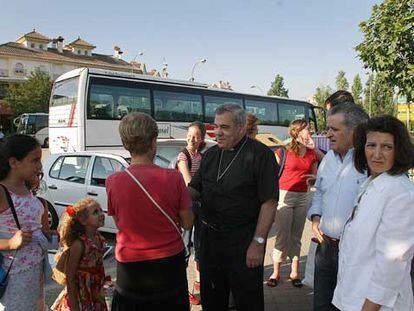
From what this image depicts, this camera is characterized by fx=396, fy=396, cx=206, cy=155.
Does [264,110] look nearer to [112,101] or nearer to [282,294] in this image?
[112,101]

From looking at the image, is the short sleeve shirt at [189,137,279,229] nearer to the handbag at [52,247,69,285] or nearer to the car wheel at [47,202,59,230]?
the handbag at [52,247,69,285]

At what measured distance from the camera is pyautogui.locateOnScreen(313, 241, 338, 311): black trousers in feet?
9.00

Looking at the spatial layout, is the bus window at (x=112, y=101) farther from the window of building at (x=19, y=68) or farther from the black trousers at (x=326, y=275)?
the window of building at (x=19, y=68)

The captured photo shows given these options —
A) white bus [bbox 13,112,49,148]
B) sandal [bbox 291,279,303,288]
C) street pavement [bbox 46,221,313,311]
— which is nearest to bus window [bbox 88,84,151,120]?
street pavement [bbox 46,221,313,311]

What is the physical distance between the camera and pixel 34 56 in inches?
2443

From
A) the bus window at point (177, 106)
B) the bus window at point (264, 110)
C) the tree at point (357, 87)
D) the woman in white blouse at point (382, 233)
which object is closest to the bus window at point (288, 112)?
the bus window at point (264, 110)

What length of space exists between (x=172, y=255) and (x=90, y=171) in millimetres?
4938

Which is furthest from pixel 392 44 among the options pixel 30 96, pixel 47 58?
pixel 47 58

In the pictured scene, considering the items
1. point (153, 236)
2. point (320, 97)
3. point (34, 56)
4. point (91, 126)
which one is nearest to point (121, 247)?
point (153, 236)

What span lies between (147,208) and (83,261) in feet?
3.31

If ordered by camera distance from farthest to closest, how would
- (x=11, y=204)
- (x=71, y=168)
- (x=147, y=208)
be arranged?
(x=71, y=168)
(x=11, y=204)
(x=147, y=208)

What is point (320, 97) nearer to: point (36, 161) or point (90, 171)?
point (90, 171)

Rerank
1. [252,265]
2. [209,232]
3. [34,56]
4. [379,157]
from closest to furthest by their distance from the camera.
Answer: [379,157]
[252,265]
[209,232]
[34,56]

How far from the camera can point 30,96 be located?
45125mm
